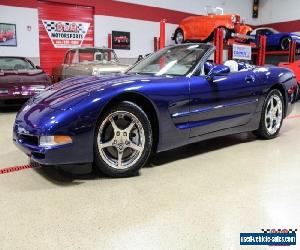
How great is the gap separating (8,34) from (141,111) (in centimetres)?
836

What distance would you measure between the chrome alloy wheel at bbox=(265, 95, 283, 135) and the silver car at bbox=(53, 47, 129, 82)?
375 centimetres

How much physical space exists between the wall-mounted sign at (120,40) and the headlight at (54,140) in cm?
979

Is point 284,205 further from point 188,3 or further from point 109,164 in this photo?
point 188,3

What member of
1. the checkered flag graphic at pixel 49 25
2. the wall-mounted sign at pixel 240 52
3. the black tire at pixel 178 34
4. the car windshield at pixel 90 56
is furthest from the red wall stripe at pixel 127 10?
the wall-mounted sign at pixel 240 52

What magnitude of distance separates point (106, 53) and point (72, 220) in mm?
6589

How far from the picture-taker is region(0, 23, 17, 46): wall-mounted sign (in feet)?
31.7

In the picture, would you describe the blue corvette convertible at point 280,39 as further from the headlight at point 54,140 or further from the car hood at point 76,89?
the headlight at point 54,140

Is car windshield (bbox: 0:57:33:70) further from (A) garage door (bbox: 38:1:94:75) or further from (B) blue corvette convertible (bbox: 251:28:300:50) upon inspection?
(B) blue corvette convertible (bbox: 251:28:300:50)

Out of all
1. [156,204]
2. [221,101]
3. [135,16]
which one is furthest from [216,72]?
[135,16]

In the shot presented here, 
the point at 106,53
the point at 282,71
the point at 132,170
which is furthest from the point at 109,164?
the point at 106,53

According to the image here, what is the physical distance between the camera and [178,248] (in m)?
1.78

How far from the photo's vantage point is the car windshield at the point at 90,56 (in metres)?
8.04

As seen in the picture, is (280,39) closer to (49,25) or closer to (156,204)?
(49,25)

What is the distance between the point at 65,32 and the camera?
1107 centimetres
